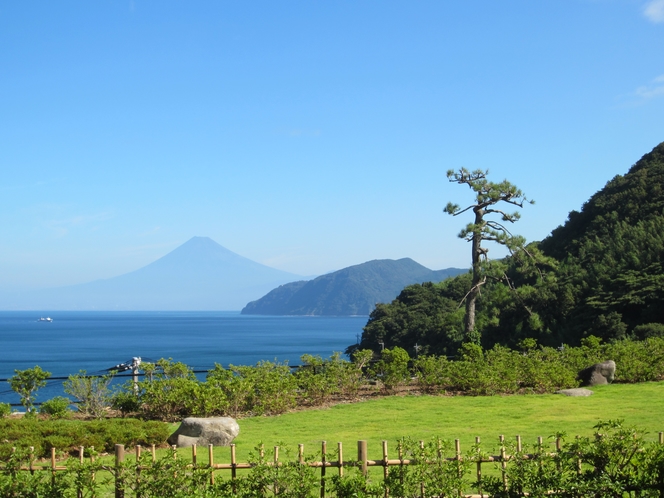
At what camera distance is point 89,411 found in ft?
40.7

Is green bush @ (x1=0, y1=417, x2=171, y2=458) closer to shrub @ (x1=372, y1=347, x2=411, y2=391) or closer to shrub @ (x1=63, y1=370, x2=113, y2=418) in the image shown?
shrub @ (x1=63, y1=370, x2=113, y2=418)

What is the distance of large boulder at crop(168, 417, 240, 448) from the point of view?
9.05 meters

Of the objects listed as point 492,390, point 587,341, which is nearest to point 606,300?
point 587,341

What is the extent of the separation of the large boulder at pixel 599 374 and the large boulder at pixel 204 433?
9277 mm

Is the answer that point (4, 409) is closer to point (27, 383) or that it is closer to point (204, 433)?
point (27, 383)

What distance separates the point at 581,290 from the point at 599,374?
63.6ft

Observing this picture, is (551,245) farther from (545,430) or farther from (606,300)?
(545,430)

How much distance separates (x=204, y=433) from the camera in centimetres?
912

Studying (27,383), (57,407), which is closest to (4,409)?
(27,383)

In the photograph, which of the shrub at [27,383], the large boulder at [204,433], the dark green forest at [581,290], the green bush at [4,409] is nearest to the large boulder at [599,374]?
the dark green forest at [581,290]

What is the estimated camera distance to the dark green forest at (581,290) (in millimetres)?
29172

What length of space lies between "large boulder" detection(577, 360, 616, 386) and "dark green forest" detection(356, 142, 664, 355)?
3929 millimetres

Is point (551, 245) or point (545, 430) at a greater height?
point (551, 245)

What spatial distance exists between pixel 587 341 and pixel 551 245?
30095 millimetres
